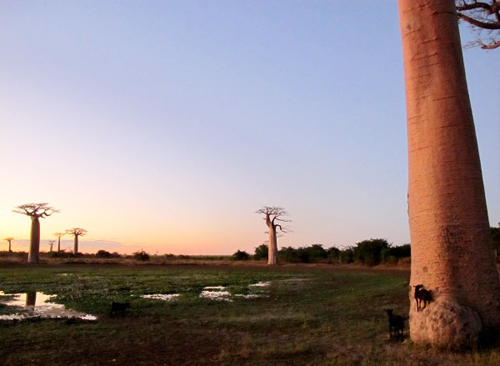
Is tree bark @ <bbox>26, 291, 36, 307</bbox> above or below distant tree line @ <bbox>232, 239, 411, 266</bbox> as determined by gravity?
below

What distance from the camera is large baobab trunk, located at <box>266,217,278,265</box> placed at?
4566 cm

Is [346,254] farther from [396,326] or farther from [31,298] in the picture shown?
[396,326]

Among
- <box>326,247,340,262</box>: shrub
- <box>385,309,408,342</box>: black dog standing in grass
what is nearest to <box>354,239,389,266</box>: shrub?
<box>326,247,340,262</box>: shrub

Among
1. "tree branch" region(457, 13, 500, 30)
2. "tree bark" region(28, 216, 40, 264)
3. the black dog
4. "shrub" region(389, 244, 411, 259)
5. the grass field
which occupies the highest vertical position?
"tree branch" region(457, 13, 500, 30)

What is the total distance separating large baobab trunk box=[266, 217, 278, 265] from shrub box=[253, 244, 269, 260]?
1100 centimetres

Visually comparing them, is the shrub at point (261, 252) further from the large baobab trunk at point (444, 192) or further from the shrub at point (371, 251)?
the large baobab trunk at point (444, 192)

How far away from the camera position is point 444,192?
6.56 m

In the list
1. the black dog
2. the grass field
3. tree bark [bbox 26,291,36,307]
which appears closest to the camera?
the grass field

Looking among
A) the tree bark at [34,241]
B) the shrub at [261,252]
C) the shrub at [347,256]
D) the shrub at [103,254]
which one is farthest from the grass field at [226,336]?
the shrub at [103,254]

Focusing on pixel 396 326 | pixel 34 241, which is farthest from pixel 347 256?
pixel 396 326

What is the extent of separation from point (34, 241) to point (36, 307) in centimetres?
3905

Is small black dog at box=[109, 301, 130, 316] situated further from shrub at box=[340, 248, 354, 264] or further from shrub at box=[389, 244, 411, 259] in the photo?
shrub at box=[340, 248, 354, 264]

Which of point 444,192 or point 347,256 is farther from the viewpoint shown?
point 347,256

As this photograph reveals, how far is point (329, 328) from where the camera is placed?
8422 millimetres
